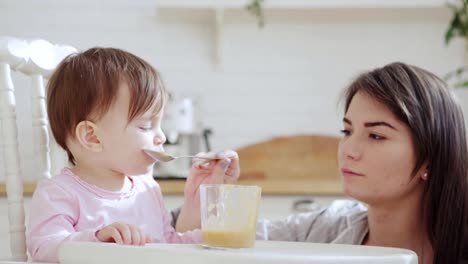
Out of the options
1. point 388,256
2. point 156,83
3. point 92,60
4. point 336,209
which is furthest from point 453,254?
point 92,60

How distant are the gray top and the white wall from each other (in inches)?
68.6

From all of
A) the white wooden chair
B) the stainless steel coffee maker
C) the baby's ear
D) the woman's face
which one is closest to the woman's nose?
the woman's face

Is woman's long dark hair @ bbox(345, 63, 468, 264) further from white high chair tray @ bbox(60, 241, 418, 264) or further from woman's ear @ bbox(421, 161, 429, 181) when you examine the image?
white high chair tray @ bbox(60, 241, 418, 264)

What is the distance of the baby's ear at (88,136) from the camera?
4.42 feet

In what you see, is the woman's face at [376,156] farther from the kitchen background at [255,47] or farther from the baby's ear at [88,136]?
the kitchen background at [255,47]

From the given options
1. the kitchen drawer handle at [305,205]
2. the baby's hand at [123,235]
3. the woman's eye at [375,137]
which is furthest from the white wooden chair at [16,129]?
the kitchen drawer handle at [305,205]

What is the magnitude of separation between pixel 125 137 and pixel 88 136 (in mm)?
67

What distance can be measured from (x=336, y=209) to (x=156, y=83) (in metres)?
0.58

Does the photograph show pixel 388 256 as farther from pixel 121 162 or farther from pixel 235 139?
pixel 235 139

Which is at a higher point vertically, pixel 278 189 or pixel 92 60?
pixel 92 60

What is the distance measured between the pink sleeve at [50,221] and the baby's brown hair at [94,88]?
0.40ft

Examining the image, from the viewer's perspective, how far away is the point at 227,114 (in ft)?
11.4

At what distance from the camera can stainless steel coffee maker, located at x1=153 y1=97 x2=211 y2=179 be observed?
3141mm

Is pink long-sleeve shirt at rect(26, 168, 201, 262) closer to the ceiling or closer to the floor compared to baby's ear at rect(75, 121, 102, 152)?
closer to the floor
